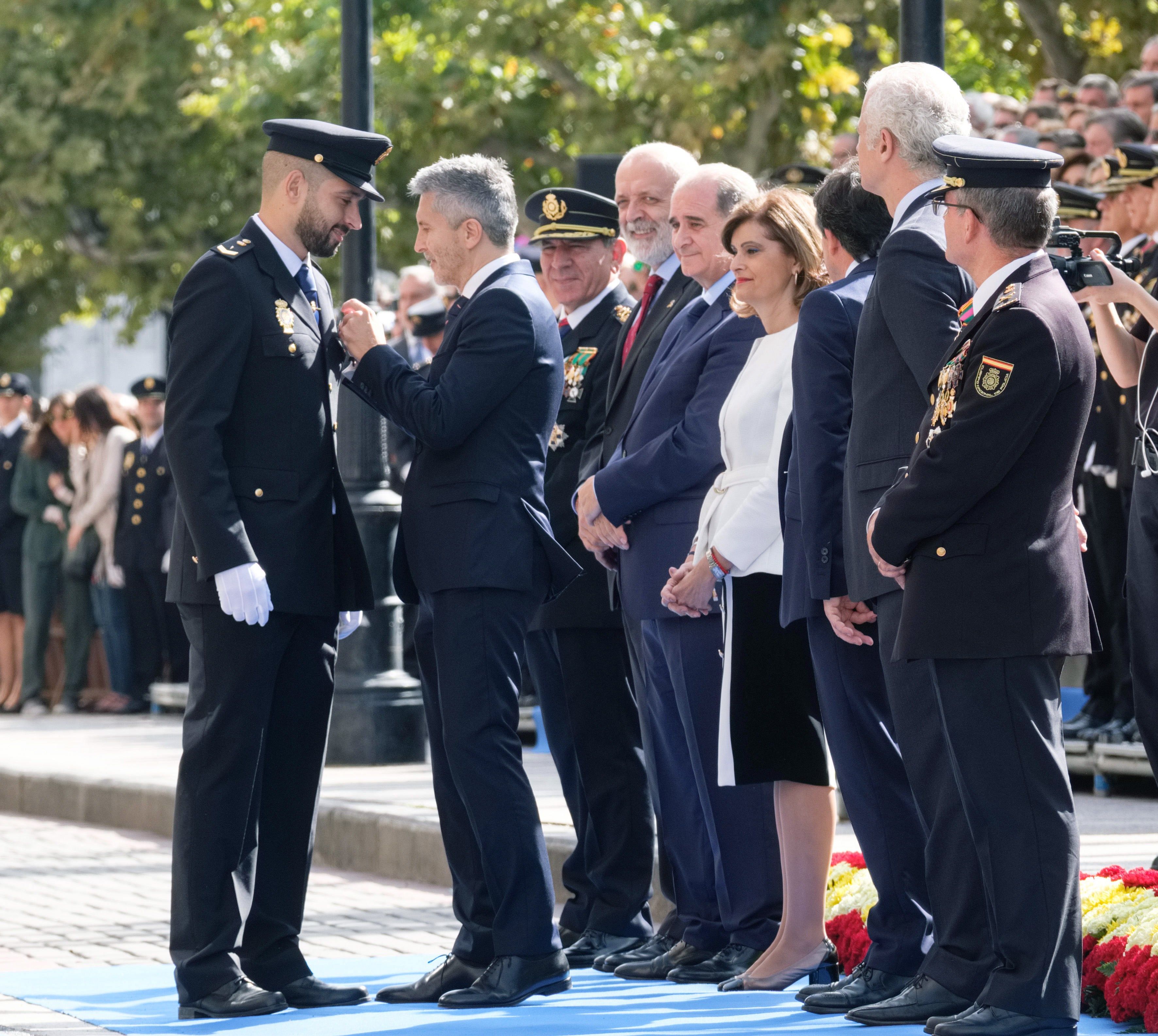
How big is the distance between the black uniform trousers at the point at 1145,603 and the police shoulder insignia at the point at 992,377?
6.41 ft

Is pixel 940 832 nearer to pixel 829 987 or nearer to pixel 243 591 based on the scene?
pixel 829 987

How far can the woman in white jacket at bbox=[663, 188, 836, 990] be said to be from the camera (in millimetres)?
5949

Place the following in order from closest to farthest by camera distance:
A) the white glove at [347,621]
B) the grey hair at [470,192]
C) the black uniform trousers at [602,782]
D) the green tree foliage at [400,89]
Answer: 1. the grey hair at [470,192]
2. the white glove at [347,621]
3. the black uniform trousers at [602,782]
4. the green tree foliage at [400,89]

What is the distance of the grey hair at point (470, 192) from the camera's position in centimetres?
617

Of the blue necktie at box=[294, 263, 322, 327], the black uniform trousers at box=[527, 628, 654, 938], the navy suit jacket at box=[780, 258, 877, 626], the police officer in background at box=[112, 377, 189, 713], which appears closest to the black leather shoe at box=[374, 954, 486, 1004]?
the black uniform trousers at box=[527, 628, 654, 938]

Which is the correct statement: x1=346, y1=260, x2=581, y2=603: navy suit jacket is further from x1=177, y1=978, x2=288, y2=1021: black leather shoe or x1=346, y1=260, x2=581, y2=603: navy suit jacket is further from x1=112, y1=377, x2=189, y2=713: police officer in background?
x1=112, y1=377, x2=189, y2=713: police officer in background

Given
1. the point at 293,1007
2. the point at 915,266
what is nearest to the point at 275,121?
the point at 915,266

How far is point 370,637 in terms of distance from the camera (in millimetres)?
10898

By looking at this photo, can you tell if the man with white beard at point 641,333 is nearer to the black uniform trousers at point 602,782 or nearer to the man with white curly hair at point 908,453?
the black uniform trousers at point 602,782

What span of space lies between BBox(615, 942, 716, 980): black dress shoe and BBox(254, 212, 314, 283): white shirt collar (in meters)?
2.25

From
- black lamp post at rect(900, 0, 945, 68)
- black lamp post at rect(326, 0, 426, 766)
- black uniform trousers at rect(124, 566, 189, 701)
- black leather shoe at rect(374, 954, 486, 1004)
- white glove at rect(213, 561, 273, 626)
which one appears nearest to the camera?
white glove at rect(213, 561, 273, 626)

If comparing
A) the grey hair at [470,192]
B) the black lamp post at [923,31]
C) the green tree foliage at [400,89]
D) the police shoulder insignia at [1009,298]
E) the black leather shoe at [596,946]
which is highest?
the green tree foliage at [400,89]

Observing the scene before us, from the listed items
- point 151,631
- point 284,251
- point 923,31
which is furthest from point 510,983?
point 151,631

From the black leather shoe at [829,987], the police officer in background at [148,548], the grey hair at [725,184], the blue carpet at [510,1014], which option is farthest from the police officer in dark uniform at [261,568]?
the police officer in background at [148,548]
